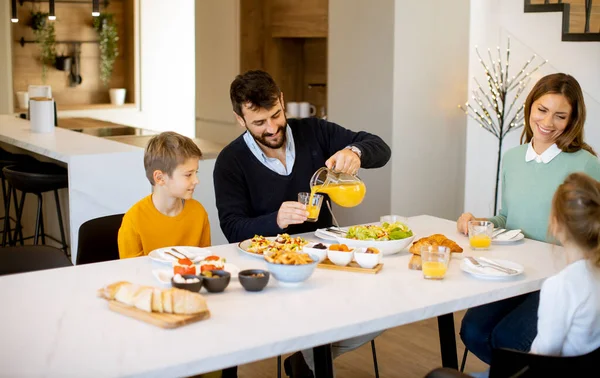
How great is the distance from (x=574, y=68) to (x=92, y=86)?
200 inches

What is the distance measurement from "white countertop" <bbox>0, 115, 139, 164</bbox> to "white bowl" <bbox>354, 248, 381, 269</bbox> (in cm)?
205

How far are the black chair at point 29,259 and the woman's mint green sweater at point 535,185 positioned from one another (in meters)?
1.52

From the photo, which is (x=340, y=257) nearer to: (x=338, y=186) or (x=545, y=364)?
(x=338, y=186)

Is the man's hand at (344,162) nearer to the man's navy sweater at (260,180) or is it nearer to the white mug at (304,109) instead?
the man's navy sweater at (260,180)

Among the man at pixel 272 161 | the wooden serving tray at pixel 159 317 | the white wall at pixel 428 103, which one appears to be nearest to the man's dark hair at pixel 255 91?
the man at pixel 272 161

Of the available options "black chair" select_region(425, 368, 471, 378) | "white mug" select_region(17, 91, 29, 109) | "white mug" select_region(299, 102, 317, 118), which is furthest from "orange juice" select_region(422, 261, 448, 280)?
"white mug" select_region(17, 91, 29, 109)

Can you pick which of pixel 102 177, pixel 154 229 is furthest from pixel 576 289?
pixel 102 177

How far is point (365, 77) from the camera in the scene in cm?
494

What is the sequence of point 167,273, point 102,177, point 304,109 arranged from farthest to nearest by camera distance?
point 304,109 → point 102,177 → point 167,273

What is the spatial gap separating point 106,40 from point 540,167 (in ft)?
19.2

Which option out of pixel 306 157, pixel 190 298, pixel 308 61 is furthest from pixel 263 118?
pixel 308 61

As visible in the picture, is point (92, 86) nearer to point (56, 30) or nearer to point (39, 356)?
point (56, 30)

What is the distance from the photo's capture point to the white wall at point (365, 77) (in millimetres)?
4785

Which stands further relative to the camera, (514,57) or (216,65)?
(216,65)
